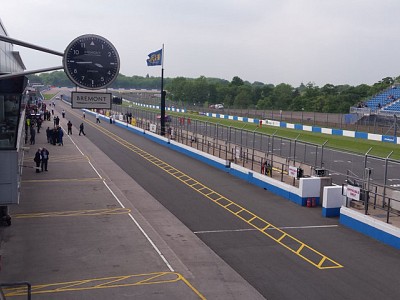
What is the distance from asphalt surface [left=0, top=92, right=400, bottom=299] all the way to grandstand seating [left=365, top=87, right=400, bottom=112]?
46291 millimetres

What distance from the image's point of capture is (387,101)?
224 ft

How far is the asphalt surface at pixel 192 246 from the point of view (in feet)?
39.1

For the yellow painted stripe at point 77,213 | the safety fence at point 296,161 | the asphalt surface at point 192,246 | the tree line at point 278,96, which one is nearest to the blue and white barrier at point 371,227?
the asphalt surface at point 192,246

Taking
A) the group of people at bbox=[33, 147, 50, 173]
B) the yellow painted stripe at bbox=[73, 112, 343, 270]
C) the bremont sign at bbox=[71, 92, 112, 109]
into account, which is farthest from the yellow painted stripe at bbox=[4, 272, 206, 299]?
the group of people at bbox=[33, 147, 50, 173]

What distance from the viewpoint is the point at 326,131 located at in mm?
54344

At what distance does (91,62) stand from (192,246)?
7.37 meters

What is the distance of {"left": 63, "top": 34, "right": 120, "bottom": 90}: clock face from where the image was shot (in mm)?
9648

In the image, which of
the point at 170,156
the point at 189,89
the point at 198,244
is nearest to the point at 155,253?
the point at 198,244

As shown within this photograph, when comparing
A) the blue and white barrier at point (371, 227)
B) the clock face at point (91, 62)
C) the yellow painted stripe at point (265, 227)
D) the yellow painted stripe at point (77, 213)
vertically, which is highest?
the clock face at point (91, 62)

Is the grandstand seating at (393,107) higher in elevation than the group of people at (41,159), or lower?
higher

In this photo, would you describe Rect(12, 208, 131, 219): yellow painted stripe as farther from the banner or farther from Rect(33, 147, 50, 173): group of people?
the banner

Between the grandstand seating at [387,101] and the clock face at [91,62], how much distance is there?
5866 cm

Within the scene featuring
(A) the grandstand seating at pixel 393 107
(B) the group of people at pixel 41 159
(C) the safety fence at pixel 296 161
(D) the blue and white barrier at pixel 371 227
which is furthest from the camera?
(A) the grandstand seating at pixel 393 107

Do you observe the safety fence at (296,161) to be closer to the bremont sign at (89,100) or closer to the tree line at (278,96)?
the bremont sign at (89,100)
